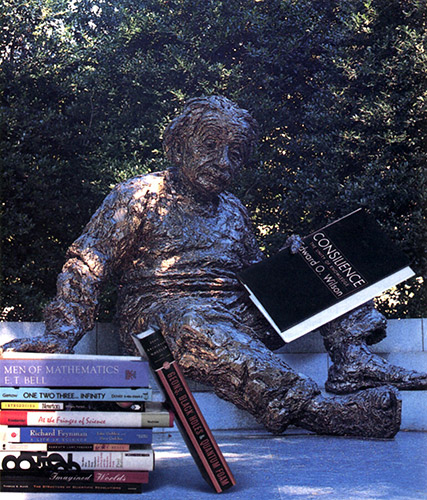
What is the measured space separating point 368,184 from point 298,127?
40.9 inches

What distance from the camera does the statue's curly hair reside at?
408 centimetres

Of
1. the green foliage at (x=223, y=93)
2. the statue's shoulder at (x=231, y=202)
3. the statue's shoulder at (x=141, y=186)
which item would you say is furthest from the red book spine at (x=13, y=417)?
the green foliage at (x=223, y=93)

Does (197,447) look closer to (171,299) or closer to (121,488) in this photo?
(121,488)

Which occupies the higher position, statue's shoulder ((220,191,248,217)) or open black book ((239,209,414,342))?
statue's shoulder ((220,191,248,217))

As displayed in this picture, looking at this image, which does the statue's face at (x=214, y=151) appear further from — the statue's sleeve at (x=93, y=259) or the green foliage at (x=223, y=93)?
the green foliage at (x=223, y=93)

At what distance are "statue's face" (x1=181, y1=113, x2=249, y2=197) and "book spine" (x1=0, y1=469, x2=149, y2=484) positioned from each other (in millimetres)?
1919

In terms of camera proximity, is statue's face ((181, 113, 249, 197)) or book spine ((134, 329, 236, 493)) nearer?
book spine ((134, 329, 236, 493))

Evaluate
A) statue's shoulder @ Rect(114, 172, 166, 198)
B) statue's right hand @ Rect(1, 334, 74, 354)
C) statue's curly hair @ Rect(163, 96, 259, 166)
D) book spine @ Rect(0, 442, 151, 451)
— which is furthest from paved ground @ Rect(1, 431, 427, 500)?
statue's curly hair @ Rect(163, 96, 259, 166)

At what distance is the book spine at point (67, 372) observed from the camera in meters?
2.54

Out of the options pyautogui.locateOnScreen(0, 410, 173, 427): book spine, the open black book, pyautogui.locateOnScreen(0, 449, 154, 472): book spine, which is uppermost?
the open black book

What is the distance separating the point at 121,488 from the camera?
250 cm

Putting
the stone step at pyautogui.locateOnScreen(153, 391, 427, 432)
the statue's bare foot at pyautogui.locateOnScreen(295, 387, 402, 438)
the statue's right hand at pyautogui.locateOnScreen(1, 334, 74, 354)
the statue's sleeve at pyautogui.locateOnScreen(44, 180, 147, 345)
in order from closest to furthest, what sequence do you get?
the statue's bare foot at pyautogui.locateOnScreen(295, 387, 402, 438), the statue's right hand at pyautogui.locateOnScreen(1, 334, 74, 354), the statue's sleeve at pyautogui.locateOnScreen(44, 180, 147, 345), the stone step at pyautogui.locateOnScreen(153, 391, 427, 432)

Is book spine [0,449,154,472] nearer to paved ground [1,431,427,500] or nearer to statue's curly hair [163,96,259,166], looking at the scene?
paved ground [1,431,427,500]

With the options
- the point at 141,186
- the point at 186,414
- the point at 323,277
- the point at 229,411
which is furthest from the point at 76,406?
the point at 323,277
